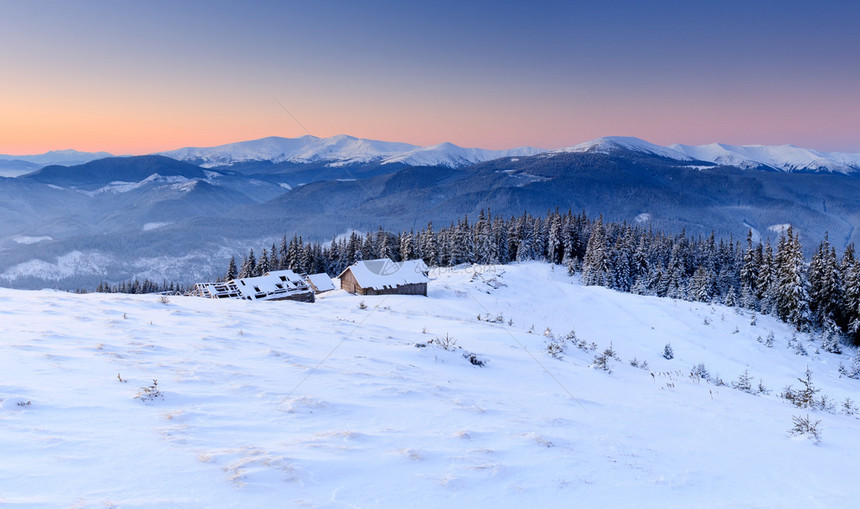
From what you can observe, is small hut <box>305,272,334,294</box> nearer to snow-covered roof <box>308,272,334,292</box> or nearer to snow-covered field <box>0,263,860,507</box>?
snow-covered roof <box>308,272,334,292</box>

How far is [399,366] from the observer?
28.5 ft

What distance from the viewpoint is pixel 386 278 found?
48031mm

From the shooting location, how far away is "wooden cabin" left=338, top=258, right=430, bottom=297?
152ft

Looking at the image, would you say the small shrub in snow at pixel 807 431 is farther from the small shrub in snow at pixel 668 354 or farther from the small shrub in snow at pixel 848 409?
the small shrub in snow at pixel 668 354

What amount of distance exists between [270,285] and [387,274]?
570 inches

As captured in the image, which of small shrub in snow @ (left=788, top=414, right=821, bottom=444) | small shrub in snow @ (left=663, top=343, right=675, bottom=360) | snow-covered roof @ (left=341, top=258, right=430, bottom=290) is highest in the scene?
small shrub in snow @ (left=788, top=414, right=821, bottom=444)

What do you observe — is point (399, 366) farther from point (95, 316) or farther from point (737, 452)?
point (95, 316)

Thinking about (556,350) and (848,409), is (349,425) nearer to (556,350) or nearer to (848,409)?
(556,350)

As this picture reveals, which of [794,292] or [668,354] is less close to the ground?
[794,292]

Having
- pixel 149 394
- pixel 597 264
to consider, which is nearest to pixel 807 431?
pixel 149 394

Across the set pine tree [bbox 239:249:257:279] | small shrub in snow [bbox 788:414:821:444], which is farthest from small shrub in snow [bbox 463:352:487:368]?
pine tree [bbox 239:249:257:279]

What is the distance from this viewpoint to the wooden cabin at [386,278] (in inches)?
1826

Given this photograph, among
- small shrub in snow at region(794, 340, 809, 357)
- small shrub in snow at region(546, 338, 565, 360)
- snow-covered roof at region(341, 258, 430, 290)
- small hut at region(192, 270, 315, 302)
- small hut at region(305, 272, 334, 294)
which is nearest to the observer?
small shrub in snow at region(546, 338, 565, 360)

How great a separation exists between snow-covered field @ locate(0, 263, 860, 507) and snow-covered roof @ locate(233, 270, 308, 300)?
116 feet
